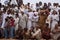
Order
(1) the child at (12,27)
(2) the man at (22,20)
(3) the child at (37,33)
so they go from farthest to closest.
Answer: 1. (2) the man at (22,20)
2. (1) the child at (12,27)
3. (3) the child at (37,33)

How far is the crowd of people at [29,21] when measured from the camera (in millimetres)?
7527

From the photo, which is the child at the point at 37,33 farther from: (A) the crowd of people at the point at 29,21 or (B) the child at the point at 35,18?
(B) the child at the point at 35,18

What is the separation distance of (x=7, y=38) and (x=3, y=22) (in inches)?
23.8

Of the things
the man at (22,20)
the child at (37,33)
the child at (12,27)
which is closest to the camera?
the child at (37,33)

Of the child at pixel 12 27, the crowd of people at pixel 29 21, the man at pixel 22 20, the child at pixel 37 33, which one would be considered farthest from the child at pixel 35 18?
the child at pixel 12 27

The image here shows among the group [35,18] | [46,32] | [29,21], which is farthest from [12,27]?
[46,32]

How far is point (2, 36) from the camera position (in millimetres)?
7602

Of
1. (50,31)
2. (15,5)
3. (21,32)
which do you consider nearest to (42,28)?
(50,31)

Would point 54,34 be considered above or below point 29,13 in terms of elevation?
below

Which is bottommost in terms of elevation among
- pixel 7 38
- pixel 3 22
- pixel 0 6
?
pixel 7 38

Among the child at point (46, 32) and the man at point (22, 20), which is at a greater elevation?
the man at point (22, 20)

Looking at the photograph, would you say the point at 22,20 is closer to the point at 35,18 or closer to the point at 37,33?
the point at 35,18

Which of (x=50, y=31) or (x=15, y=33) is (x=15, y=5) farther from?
(x=50, y=31)

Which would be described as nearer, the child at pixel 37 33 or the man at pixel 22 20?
the child at pixel 37 33
